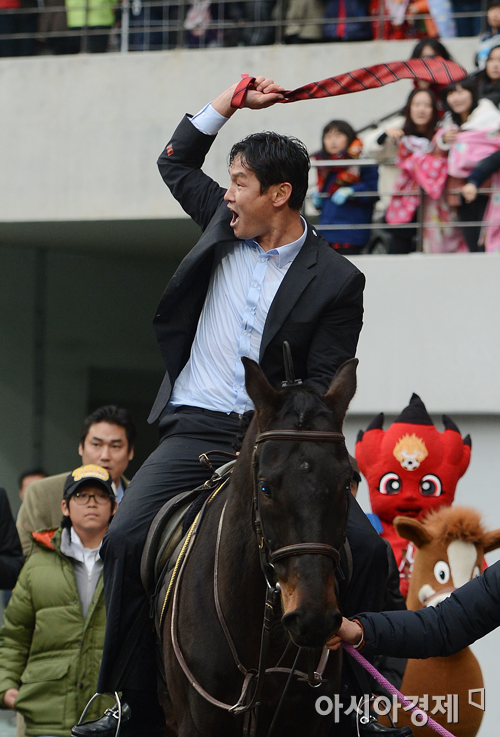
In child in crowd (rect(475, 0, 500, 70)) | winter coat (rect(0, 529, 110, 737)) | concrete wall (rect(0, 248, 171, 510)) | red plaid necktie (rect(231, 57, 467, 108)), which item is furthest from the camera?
concrete wall (rect(0, 248, 171, 510))

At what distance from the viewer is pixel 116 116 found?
11.2 m

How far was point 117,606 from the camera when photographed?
13.4ft

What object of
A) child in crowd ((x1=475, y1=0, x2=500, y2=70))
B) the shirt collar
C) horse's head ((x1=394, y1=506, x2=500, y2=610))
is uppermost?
child in crowd ((x1=475, y1=0, x2=500, y2=70))

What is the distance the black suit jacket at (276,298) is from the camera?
3.95 metres

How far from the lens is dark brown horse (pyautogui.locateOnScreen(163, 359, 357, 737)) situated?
9.80 ft

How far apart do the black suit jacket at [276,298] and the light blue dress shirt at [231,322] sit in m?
0.05

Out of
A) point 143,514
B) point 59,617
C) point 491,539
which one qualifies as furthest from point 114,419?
point 143,514

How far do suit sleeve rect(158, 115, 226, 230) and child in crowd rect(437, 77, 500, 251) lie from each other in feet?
14.3

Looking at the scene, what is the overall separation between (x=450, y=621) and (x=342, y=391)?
0.99 meters

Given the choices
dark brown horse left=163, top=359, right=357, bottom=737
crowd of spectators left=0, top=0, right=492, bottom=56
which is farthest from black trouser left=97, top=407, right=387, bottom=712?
crowd of spectators left=0, top=0, right=492, bottom=56

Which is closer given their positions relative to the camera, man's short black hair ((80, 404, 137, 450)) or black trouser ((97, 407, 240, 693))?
black trouser ((97, 407, 240, 693))

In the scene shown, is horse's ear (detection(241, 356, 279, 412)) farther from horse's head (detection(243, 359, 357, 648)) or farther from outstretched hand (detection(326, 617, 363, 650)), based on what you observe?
outstretched hand (detection(326, 617, 363, 650))

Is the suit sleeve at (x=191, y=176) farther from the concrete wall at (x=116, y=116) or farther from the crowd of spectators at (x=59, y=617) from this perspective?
the concrete wall at (x=116, y=116)

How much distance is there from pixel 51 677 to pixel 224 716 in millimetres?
2178
